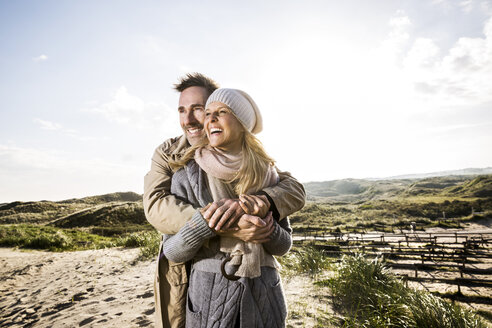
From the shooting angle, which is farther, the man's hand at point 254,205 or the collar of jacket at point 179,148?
the collar of jacket at point 179,148

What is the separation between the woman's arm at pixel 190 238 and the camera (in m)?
1.36

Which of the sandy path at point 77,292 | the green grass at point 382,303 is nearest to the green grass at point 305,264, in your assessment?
the green grass at point 382,303

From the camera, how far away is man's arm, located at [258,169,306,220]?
1.50 meters

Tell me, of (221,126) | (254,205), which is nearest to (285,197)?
(254,205)

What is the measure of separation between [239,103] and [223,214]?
0.72 metres

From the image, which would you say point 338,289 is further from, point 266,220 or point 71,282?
point 71,282

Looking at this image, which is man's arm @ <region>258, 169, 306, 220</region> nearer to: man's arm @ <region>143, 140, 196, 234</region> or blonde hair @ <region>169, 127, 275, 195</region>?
blonde hair @ <region>169, 127, 275, 195</region>

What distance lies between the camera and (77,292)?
6270 mm

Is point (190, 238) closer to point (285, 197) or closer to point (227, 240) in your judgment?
point (227, 240)

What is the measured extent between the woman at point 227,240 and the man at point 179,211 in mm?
68

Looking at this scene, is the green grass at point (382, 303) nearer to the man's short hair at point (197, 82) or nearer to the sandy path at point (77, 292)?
the sandy path at point (77, 292)

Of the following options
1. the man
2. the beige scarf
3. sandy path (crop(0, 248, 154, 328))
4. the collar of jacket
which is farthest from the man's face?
sandy path (crop(0, 248, 154, 328))

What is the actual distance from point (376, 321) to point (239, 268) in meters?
3.77

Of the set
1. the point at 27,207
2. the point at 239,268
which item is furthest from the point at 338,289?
the point at 27,207
